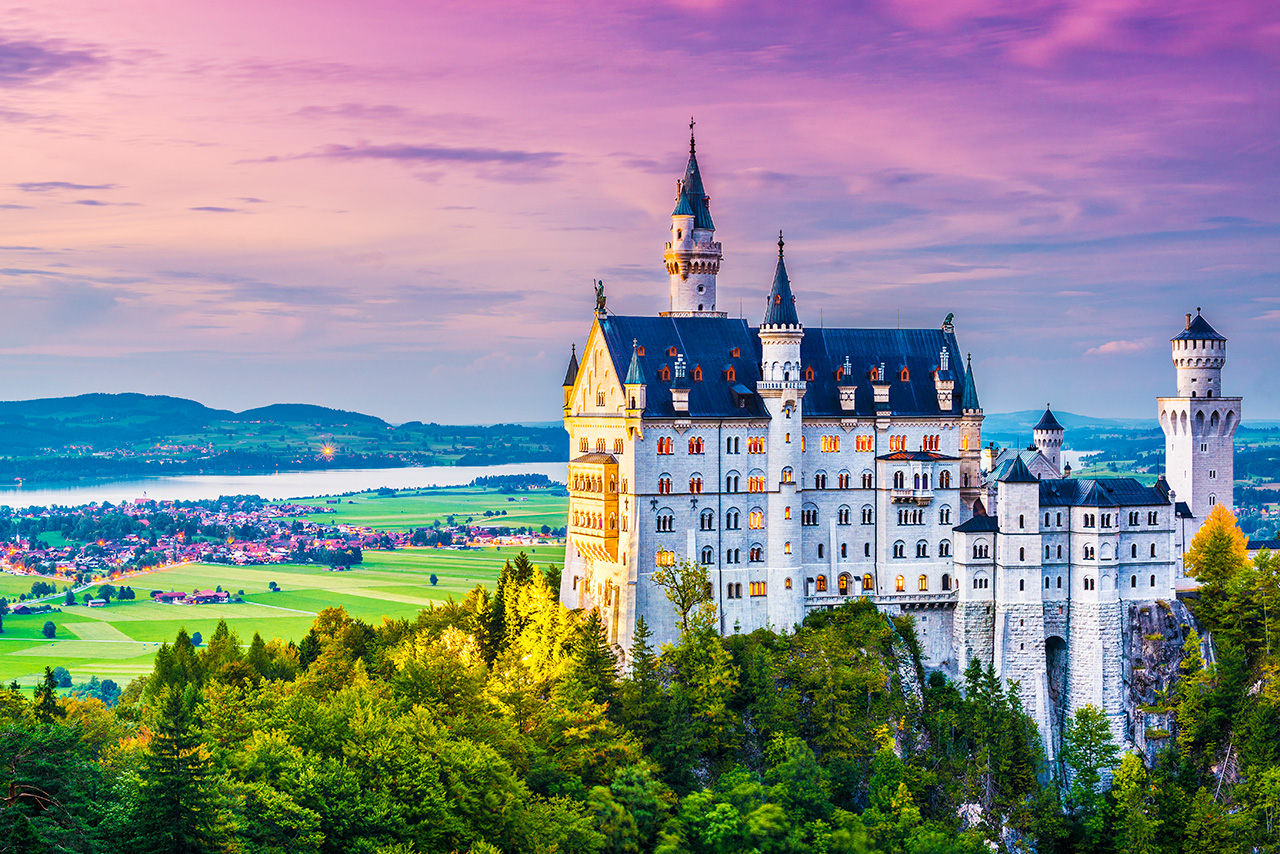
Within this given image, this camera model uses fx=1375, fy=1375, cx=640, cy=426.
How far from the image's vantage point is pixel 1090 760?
304 ft

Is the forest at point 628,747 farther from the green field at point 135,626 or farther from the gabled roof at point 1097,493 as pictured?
the green field at point 135,626

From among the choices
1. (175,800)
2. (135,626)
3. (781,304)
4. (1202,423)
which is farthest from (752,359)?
(135,626)

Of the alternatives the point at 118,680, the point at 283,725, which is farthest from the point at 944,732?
the point at 118,680

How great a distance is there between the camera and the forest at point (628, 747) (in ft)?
194

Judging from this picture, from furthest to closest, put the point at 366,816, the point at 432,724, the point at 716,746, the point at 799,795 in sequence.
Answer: the point at 716,746 < the point at 799,795 < the point at 432,724 < the point at 366,816

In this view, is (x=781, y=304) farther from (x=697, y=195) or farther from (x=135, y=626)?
(x=135, y=626)

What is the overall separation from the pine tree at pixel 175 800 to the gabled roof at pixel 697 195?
192ft

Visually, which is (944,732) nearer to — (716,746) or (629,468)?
(716,746)

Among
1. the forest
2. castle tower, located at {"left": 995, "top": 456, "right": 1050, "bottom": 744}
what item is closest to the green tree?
the forest

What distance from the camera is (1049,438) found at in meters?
100

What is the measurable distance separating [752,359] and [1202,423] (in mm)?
38923

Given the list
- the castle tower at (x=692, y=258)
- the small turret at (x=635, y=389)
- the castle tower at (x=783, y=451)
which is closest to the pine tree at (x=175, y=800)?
the small turret at (x=635, y=389)

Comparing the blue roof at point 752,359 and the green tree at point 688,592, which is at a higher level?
the blue roof at point 752,359

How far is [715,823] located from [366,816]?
20929 millimetres
